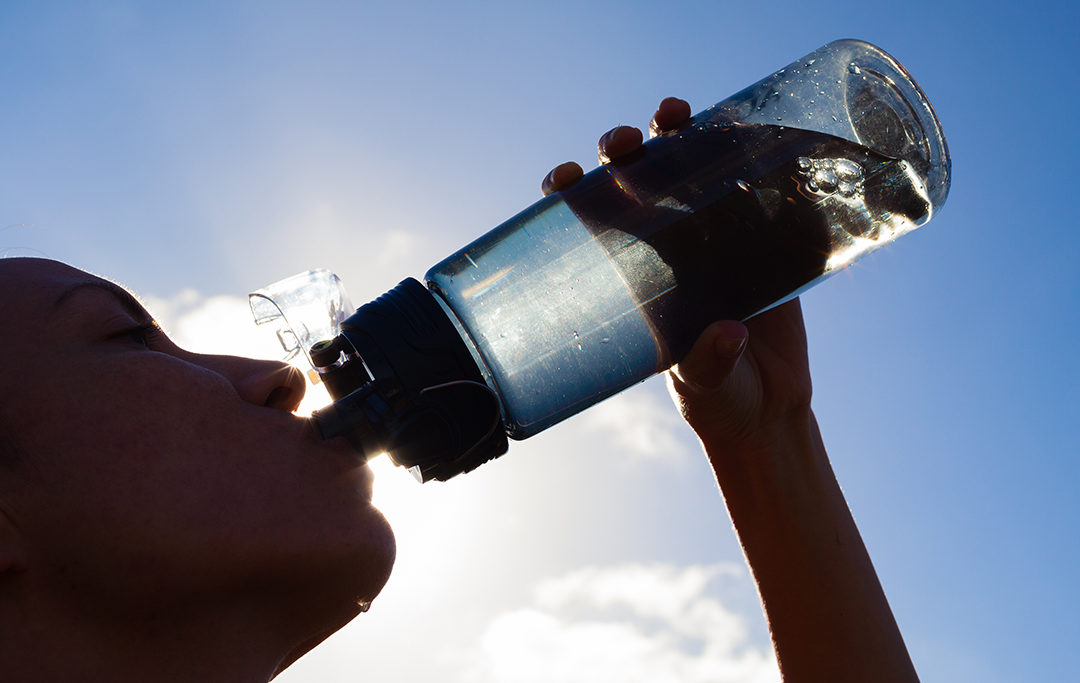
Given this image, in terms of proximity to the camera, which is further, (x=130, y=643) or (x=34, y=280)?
(x=34, y=280)

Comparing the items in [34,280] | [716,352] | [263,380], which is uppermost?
[34,280]

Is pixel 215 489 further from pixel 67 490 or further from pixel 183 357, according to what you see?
pixel 183 357

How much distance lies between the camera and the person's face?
1.03 meters

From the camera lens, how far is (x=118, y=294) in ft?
4.19

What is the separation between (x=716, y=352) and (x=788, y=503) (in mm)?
691

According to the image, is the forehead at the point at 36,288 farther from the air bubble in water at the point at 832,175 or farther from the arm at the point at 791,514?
the air bubble in water at the point at 832,175

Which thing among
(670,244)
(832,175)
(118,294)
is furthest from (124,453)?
(832,175)

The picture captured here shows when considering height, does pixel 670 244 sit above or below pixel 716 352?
above

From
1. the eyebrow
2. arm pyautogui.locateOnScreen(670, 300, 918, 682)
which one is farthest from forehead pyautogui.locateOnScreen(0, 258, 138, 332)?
arm pyautogui.locateOnScreen(670, 300, 918, 682)

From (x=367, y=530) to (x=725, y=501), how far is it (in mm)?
1072

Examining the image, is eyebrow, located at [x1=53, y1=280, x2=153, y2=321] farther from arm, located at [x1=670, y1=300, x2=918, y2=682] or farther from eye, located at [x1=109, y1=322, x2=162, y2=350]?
arm, located at [x1=670, y1=300, x2=918, y2=682]

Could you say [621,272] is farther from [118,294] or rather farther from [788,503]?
[118,294]

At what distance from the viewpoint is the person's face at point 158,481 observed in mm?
1025

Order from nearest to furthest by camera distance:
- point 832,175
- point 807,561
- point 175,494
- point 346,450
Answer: point 175,494 < point 346,450 < point 832,175 < point 807,561
